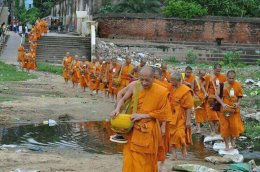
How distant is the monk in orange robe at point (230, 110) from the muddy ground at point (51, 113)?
4.71 feet

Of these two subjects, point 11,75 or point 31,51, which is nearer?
point 11,75

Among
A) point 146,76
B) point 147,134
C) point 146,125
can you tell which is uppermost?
point 146,76

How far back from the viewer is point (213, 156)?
39.3 ft

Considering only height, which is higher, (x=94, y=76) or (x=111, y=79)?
(x=111, y=79)

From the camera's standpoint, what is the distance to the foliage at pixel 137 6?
39.6m

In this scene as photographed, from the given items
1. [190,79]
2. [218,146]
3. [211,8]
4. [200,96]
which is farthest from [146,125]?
[211,8]

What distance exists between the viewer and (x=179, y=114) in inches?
456

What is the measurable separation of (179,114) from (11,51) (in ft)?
108

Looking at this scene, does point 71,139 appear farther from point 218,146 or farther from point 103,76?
point 103,76

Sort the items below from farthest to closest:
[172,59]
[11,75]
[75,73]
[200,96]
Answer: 1. [172,59]
2. [11,75]
3. [75,73]
4. [200,96]

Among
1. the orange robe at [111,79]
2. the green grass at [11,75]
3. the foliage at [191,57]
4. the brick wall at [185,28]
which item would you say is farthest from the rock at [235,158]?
the brick wall at [185,28]

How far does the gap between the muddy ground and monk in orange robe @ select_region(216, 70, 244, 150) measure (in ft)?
4.71

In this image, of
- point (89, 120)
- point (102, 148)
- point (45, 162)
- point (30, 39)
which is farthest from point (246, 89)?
point (30, 39)

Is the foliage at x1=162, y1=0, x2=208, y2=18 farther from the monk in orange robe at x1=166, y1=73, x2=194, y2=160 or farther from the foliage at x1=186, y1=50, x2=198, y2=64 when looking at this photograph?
the monk in orange robe at x1=166, y1=73, x2=194, y2=160
